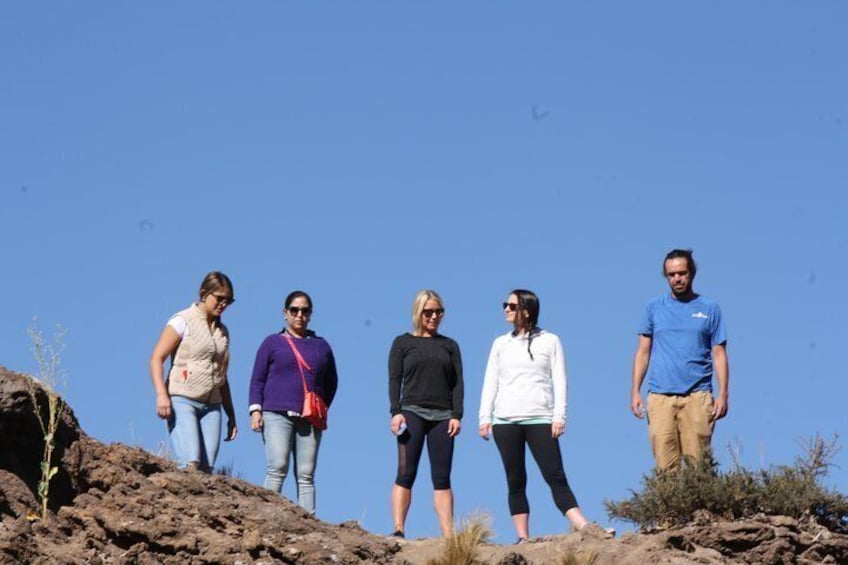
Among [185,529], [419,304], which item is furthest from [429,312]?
[185,529]

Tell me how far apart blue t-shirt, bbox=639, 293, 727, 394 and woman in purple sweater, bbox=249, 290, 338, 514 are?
2.68 m

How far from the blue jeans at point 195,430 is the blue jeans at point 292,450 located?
419 millimetres

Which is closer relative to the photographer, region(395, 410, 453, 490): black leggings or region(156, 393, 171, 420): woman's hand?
region(156, 393, 171, 420): woman's hand

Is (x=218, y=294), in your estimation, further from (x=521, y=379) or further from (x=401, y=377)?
(x=521, y=379)

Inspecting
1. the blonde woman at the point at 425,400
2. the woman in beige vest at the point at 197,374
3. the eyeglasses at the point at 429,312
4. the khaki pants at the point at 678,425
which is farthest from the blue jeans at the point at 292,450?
the khaki pants at the point at 678,425

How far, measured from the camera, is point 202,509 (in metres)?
10.1

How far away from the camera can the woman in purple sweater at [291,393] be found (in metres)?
12.2

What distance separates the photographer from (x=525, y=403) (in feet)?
39.5

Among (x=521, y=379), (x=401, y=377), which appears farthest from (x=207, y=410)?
(x=521, y=379)

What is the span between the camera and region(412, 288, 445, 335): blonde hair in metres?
12.5

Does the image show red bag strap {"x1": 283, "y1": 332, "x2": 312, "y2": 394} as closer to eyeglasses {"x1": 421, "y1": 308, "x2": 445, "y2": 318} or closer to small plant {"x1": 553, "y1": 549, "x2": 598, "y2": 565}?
eyeglasses {"x1": 421, "y1": 308, "x2": 445, "y2": 318}

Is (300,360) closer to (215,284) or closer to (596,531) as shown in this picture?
(215,284)

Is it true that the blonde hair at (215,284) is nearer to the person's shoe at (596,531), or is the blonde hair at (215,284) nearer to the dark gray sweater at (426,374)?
the dark gray sweater at (426,374)

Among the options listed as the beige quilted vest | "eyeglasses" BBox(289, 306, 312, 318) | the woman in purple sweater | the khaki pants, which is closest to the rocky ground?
the khaki pants
